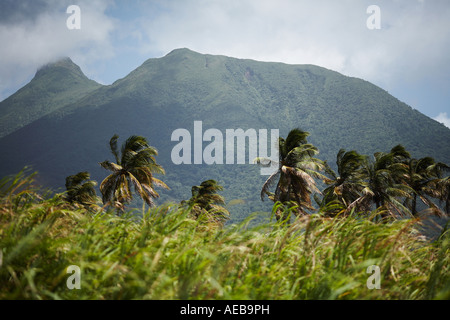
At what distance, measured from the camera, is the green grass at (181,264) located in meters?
2.57

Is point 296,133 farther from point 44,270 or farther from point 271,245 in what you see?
point 44,270

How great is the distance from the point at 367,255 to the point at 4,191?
4322 mm

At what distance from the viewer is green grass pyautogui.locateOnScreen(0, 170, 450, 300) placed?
8.43 ft

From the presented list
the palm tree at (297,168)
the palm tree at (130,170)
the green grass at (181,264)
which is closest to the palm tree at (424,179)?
the palm tree at (297,168)

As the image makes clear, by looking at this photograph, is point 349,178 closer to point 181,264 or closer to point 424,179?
point 424,179

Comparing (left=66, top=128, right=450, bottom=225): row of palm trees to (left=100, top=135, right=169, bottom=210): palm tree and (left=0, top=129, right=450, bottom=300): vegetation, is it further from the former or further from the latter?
(left=0, top=129, right=450, bottom=300): vegetation

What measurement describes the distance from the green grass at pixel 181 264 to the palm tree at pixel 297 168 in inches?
769

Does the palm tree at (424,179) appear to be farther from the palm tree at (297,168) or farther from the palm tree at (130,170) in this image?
the palm tree at (130,170)

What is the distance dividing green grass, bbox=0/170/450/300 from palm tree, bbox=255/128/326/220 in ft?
64.1

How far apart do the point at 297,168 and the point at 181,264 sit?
2183 cm

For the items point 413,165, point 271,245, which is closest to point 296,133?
point 413,165

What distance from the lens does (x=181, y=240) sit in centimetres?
343

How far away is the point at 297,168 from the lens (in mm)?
23844

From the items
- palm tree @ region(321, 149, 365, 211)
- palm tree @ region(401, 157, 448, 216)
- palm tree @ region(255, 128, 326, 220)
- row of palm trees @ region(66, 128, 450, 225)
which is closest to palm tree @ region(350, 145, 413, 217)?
row of palm trees @ region(66, 128, 450, 225)
